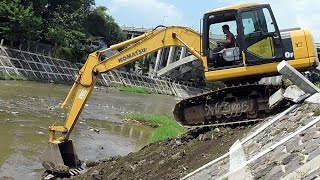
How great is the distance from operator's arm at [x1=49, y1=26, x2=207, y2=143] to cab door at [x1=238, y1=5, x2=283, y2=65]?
4.55 ft

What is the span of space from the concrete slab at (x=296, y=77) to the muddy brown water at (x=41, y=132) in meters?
5.98

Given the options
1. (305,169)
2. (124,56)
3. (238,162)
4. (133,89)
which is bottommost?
(133,89)

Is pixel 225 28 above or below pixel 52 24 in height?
above

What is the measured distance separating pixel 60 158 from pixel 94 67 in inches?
91.1

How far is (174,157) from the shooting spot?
9156mm

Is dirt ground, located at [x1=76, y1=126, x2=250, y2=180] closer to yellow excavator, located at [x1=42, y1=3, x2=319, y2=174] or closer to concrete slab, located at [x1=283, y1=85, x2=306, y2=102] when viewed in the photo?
yellow excavator, located at [x1=42, y1=3, x2=319, y2=174]

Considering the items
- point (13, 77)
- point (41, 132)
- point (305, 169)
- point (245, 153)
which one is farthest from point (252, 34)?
point (13, 77)

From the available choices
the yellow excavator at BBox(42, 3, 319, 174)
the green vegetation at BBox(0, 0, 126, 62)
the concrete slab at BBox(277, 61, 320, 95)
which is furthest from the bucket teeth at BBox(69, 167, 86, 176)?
the green vegetation at BBox(0, 0, 126, 62)

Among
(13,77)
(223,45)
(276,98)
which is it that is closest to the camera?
(276,98)

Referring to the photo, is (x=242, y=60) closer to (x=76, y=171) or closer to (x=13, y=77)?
(x=76, y=171)

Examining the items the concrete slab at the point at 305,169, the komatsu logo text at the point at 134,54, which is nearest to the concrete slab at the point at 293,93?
the concrete slab at the point at 305,169

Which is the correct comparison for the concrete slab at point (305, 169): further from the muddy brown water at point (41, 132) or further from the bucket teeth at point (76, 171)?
the muddy brown water at point (41, 132)

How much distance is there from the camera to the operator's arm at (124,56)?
11.6 meters

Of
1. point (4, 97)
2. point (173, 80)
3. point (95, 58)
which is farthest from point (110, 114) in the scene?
point (173, 80)
